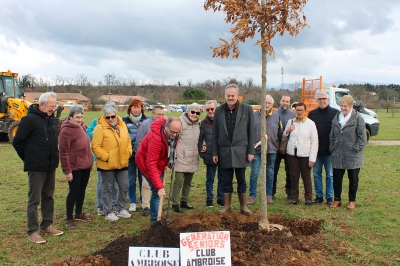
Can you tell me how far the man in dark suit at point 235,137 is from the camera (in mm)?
5855

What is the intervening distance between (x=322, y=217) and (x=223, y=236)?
2719 mm

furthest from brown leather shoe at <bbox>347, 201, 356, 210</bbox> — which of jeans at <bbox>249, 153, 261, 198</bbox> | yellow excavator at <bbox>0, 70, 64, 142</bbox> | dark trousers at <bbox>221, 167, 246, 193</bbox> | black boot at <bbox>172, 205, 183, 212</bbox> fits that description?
yellow excavator at <bbox>0, 70, 64, 142</bbox>

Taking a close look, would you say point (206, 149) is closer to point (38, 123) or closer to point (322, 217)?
point (322, 217)

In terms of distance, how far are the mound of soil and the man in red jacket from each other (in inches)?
19.7

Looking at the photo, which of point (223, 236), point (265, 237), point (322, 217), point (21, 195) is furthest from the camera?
point (21, 195)

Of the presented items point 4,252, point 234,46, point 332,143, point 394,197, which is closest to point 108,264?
point 4,252

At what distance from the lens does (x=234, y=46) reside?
4.86 meters

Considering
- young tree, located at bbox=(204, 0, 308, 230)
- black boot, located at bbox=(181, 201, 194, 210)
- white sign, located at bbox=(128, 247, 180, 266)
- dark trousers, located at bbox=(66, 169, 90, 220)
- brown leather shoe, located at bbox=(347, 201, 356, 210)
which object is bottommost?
black boot, located at bbox=(181, 201, 194, 210)

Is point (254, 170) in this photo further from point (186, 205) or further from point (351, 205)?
point (351, 205)

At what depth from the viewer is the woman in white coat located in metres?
6.57

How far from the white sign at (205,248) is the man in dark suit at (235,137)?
2.17 meters

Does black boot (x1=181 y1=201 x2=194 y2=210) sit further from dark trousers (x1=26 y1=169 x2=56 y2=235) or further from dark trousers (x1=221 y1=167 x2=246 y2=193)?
dark trousers (x1=26 y1=169 x2=56 y2=235)

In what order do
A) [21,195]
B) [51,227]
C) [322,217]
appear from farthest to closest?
[21,195] < [322,217] < [51,227]

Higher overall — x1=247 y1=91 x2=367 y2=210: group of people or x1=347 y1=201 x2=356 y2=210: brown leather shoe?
x1=247 y1=91 x2=367 y2=210: group of people
